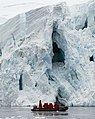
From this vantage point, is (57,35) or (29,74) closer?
(29,74)

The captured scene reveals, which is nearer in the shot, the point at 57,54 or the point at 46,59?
the point at 46,59

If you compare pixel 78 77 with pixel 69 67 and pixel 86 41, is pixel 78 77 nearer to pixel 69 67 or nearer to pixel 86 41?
pixel 69 67

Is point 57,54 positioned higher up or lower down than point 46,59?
higher up

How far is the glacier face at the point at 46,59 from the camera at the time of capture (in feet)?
128

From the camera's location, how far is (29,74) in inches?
1534

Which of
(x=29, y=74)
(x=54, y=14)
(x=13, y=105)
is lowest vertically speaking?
(x=13, y=105)

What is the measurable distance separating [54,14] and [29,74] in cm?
689

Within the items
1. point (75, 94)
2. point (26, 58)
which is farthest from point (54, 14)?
point (75, 94)

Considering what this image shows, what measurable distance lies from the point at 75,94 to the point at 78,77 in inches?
68.5

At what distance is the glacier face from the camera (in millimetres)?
38906

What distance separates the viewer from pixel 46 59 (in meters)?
40.1

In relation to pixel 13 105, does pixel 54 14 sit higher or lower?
higher

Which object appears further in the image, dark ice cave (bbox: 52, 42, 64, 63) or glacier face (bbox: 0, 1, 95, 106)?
dark ice cave (bbox: 52, 42, 64, 63)

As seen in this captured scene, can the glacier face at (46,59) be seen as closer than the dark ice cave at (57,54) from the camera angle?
Yes
